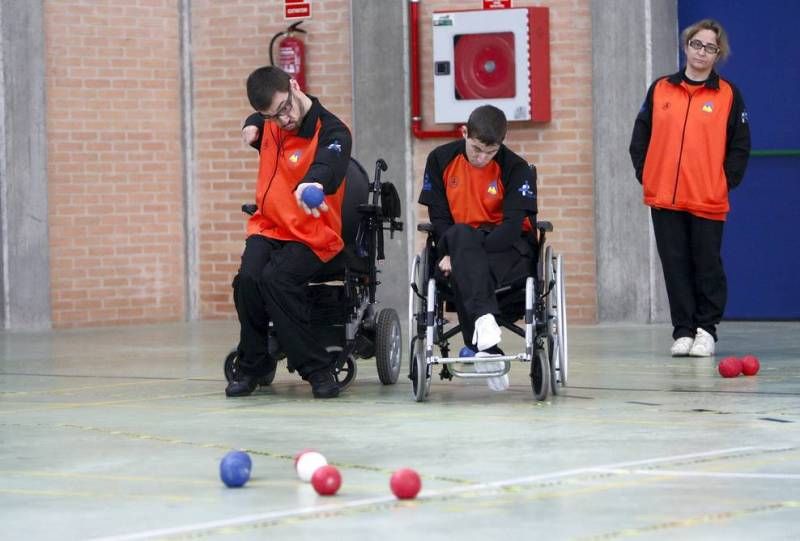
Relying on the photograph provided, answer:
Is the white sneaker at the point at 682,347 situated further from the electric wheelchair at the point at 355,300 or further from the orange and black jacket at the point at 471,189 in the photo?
the orange and black jacket at the point at 471,189

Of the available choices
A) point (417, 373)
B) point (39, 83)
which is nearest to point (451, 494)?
point (417, 373)

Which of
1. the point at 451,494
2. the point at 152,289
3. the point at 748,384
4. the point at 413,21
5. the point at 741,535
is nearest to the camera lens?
the point at 741,535

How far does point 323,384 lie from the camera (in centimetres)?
672

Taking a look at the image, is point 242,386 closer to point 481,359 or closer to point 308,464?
point 481,359

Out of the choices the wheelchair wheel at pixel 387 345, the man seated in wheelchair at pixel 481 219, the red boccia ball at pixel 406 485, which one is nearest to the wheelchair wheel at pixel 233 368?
the wheelchair wheel at pixel 387 345

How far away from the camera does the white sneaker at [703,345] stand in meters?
8.25

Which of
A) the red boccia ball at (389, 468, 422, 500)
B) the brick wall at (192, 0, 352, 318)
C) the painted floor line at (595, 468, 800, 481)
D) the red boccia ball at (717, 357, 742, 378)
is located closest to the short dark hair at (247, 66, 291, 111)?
the red boccia ball at (717, 357, 742, 378)

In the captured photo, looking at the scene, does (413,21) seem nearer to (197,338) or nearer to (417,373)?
(197,338)

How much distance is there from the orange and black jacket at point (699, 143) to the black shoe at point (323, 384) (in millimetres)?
2398

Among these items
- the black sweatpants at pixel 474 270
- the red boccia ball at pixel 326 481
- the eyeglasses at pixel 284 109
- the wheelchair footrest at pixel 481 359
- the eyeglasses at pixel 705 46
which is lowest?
the red boccia ball at pixel 326 481

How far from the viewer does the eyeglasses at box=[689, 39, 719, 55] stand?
812 centimetres

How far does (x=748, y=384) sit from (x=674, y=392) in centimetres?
44

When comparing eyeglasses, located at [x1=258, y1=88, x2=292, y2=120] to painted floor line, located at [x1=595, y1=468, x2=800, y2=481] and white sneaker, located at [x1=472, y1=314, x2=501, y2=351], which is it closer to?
white sneaker, located at [x1=472, y1=314, x2=501, y2=351]

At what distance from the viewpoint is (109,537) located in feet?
12.2
